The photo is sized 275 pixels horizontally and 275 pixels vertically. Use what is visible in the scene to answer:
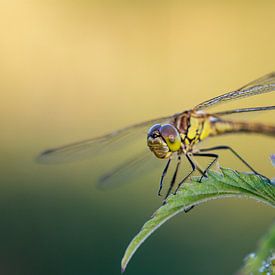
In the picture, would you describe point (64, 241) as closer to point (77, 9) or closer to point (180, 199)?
point (77, 9)

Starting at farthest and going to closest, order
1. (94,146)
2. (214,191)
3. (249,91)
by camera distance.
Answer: (94,146)
(249,91)
(214,191)

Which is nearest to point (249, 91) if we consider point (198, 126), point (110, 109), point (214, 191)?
point (198, 126)

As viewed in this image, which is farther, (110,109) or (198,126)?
(110,109)

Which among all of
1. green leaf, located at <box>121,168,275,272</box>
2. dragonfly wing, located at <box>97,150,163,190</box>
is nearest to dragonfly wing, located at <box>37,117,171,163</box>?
dragonfly wing, located at <box>97,150,163,190</box>

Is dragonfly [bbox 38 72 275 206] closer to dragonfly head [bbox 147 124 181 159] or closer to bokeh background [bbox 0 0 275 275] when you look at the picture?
dragonfly head [bbox 147 124 181 159]

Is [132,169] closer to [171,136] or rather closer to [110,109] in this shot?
[171,136]

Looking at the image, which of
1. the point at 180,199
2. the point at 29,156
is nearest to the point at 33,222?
the point at 29,156

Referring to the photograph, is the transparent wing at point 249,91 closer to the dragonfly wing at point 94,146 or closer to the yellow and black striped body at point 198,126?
the yellow and black striped body at point 198,126
